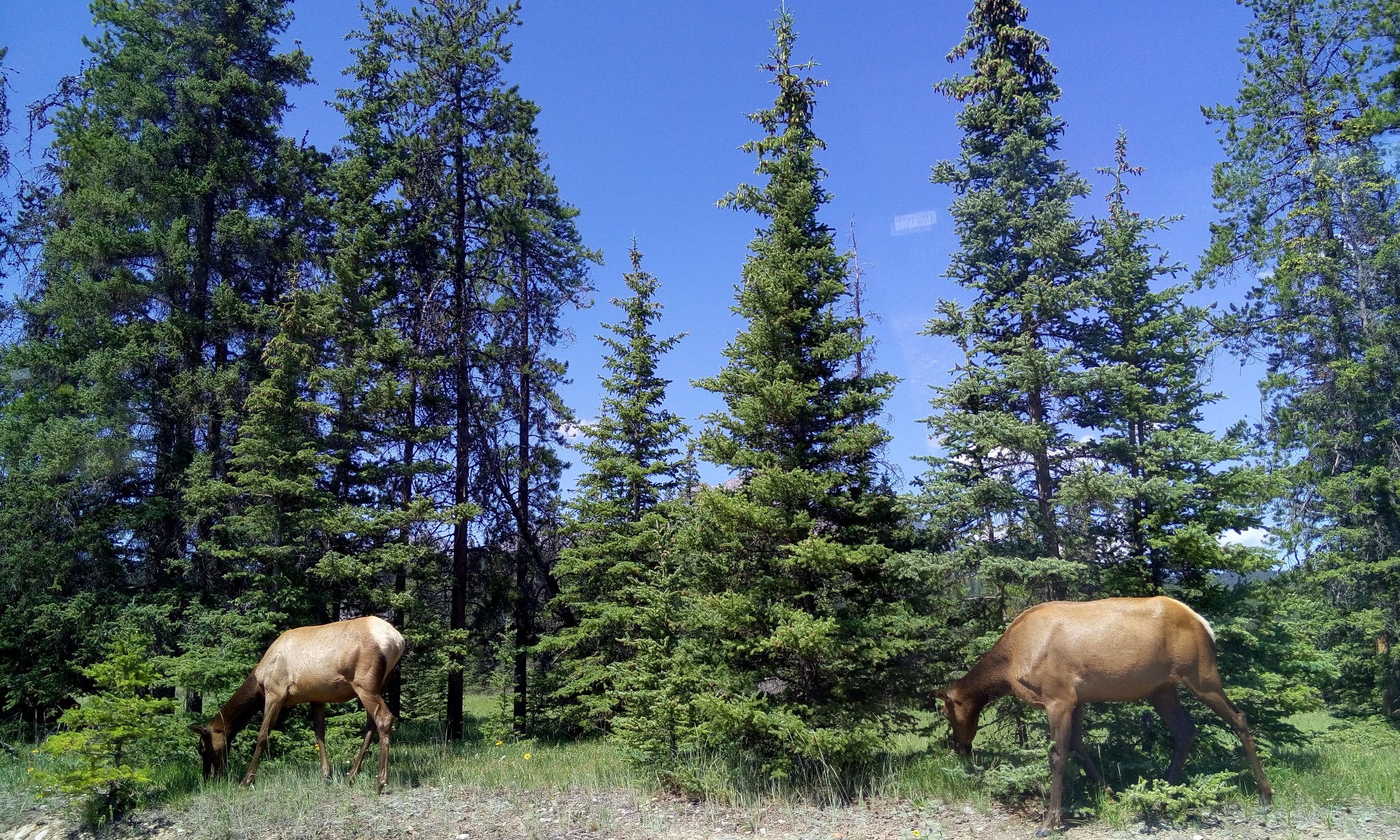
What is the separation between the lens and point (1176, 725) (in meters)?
8.65

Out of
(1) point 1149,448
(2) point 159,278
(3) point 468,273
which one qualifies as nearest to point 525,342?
(3) point 468,273

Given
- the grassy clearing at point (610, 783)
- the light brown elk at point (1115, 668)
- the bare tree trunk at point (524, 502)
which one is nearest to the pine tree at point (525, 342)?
the bare tree trunk at point (524, 502)

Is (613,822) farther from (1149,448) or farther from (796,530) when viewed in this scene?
(1149,448)

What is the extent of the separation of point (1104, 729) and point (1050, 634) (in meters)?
4.22

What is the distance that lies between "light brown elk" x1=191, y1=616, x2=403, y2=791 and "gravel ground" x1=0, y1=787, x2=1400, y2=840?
119cm

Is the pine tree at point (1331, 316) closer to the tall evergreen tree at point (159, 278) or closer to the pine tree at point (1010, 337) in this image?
the pine tree at point (1010, 337)

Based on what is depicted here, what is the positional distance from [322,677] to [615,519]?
689cm

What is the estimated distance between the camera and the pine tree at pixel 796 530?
9.73m

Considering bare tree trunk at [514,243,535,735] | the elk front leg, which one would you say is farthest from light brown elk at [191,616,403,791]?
the elk front leg

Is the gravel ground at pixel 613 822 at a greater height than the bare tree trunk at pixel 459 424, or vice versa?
the bare tree trunk at pixel 459 424

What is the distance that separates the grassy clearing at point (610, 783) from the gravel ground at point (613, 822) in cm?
8

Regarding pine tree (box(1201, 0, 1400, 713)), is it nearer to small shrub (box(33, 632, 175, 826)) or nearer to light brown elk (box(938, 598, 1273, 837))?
light brown elk (box(938, 598, 1273, 837))

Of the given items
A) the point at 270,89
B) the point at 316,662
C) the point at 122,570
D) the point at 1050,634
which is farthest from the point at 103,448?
the point at 1050,634

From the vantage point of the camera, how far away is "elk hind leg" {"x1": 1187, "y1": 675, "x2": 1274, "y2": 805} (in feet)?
26.7
